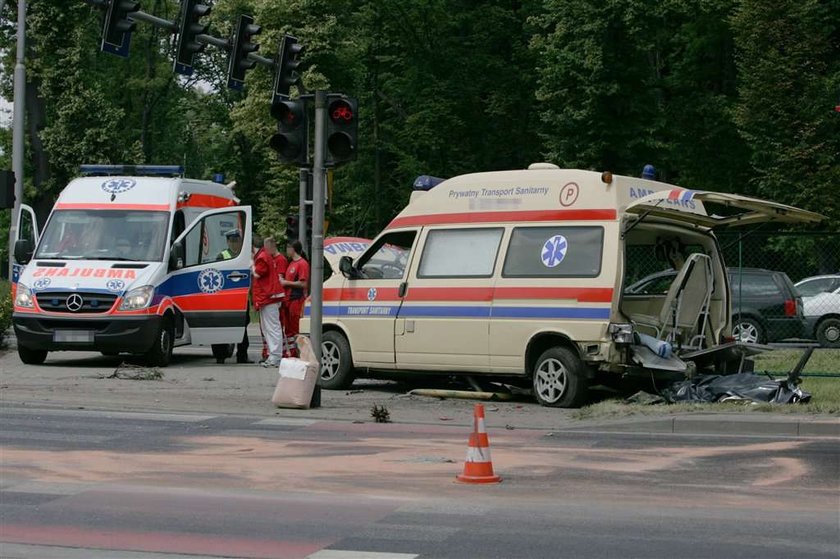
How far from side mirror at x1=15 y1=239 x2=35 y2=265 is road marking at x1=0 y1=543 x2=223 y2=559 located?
1369 centimetres

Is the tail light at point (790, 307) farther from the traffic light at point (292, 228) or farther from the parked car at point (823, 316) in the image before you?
the traffic light at point (292, 228)

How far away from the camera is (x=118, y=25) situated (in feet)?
74.2

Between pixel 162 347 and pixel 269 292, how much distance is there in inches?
68.9

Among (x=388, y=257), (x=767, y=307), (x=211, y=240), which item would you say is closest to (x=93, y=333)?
(x=211, y=240)

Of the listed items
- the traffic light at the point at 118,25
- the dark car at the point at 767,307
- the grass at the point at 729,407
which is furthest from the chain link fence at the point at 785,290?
the traffic light at the point at 118,25

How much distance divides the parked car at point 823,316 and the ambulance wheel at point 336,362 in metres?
7.47

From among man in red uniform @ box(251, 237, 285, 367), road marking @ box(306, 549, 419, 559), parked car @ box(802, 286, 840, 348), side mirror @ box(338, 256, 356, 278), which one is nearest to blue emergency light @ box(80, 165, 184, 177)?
man in red uniform @ box(251, 237, 285, 367)

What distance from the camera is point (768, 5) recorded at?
45.2 m

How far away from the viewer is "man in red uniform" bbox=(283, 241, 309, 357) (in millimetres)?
20703

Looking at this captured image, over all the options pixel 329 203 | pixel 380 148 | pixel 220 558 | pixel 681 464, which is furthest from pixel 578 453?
pixel 380 148

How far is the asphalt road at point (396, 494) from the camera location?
7.82 metres

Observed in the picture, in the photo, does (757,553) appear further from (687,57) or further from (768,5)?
(687,57)

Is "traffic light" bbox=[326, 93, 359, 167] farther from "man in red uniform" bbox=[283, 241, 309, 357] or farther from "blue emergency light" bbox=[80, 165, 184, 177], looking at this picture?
"blue emergency light" bbox=[80, 165, 184, 177]

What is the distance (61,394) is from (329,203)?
11464 millimetres
